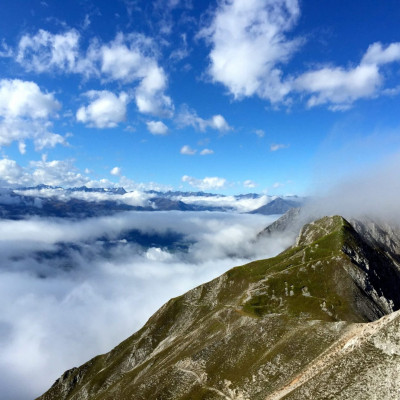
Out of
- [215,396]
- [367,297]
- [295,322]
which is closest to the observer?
[215,396]

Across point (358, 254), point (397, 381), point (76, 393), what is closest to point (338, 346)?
point (397, 381)

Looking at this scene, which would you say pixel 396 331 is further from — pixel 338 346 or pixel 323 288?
pixel 323 288

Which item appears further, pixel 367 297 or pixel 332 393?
pixel 367 297

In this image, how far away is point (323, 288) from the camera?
524ft

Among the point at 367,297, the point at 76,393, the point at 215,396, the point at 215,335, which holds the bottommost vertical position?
the point at 367,297

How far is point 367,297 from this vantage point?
157 metres

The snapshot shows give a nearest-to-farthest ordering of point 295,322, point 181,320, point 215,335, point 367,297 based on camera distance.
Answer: point 295,322 → point 215,335 → point 367,297 → point 181,320

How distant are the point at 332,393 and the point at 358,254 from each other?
162514mm

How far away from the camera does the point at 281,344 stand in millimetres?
90438

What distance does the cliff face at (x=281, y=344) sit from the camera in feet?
195

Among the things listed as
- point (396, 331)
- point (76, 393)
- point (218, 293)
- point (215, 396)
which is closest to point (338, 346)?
point (396, 331)

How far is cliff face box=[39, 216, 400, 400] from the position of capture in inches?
2343

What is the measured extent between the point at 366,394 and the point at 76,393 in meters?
184

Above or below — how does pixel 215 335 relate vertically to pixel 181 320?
below
